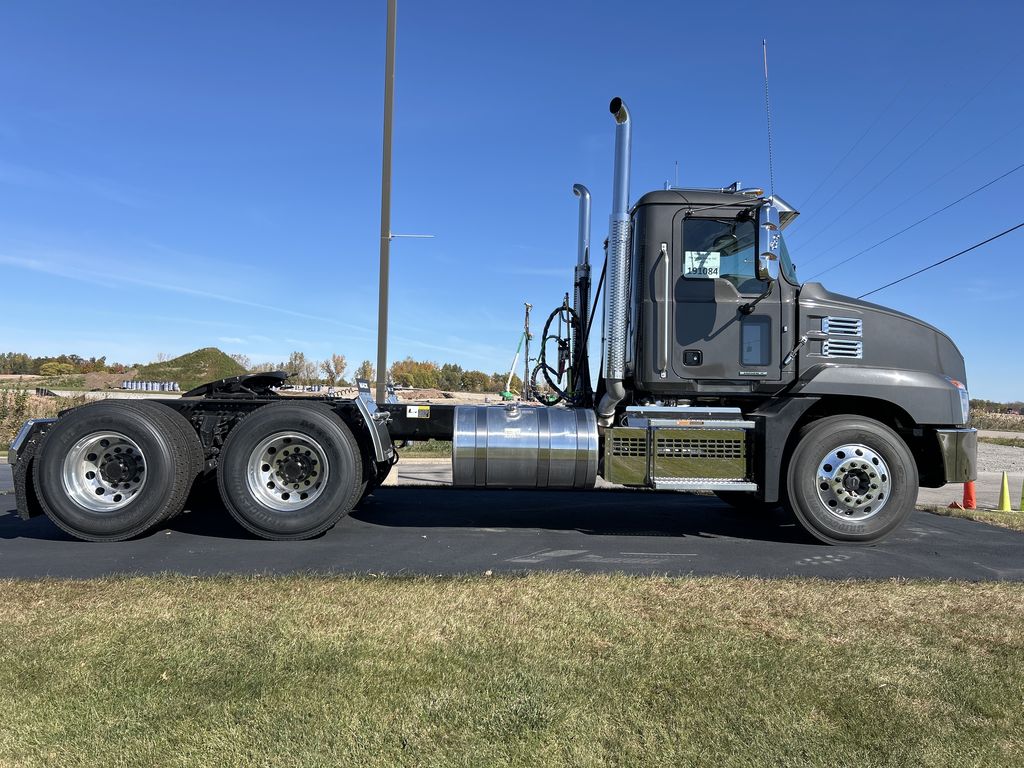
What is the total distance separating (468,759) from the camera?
7.79 ft

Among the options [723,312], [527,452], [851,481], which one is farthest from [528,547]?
[851,481]

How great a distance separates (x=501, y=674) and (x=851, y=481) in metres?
4.44

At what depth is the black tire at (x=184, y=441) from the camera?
606cm

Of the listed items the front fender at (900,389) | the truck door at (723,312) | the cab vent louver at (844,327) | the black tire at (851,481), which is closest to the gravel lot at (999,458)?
the front fender at (900,389)

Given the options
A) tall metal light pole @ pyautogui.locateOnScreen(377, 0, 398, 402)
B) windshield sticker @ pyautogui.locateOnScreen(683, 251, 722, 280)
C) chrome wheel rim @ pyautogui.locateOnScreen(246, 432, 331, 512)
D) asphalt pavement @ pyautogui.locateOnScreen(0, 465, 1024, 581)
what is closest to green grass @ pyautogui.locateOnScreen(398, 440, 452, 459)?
tall metal light pole @ pyautogui.locateOnScreen(377, 0, 398, 402)

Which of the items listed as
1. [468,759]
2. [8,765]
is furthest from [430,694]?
[8,765]

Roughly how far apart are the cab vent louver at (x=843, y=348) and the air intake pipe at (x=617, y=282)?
6.08 ft

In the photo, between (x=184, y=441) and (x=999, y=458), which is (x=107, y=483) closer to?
(x=184, y=441)

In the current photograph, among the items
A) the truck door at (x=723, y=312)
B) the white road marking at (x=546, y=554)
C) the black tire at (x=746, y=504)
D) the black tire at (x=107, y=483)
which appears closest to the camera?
the white road marking at (x=546, y=554)

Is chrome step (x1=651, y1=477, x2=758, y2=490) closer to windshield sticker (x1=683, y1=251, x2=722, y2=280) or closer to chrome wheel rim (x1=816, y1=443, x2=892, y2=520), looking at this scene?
chrome wheel rim (x1=816, y1=443, x2=892, y2=520)

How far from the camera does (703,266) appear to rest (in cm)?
637

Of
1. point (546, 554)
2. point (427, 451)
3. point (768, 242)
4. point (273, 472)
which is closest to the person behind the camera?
point (768, 242)

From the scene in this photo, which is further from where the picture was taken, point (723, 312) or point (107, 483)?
point (723, 312)

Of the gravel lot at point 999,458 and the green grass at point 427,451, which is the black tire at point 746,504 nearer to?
the green grass at point 427,451
